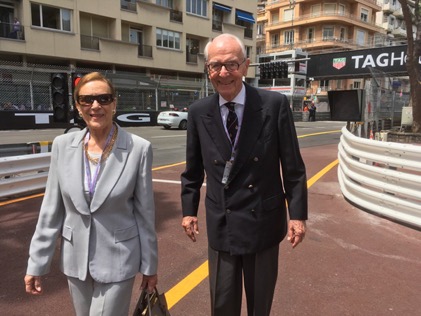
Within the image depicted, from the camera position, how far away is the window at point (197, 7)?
36688 mm

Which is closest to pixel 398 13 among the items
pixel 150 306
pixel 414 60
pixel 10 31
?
pixel 10 31

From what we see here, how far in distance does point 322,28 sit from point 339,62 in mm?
36822

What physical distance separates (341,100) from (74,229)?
6860 millimetres

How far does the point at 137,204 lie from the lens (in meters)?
2.03

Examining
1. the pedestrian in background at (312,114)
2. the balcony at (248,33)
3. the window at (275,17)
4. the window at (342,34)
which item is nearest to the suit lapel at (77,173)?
the pedestrian in background at (312,114)

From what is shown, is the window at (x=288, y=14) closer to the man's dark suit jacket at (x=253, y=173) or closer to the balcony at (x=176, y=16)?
the balcony at (x=176, y=16)

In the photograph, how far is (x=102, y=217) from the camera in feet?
6.36

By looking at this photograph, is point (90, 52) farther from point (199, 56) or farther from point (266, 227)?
point (266, 227)

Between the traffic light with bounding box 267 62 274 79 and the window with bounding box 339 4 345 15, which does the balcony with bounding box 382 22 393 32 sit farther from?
the traffic light with bounding box 267 62 274 79

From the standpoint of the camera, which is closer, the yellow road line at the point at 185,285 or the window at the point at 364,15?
the yellow road line at the point at 185,285

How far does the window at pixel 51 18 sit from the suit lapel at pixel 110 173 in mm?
29516

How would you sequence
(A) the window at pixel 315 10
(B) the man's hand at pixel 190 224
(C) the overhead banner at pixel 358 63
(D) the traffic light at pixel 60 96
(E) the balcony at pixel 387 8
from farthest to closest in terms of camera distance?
(E) the balcony at pixel 387 8 → (A) the window at pixel 315 10 → (C) the overhead banner at pixel 358 63 → (D) the traffic light at pixel 60 96 → (B) the man's hand at pixel 190 224

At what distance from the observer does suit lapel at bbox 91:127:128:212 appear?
191 cm

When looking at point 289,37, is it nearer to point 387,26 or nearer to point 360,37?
point 360,37
